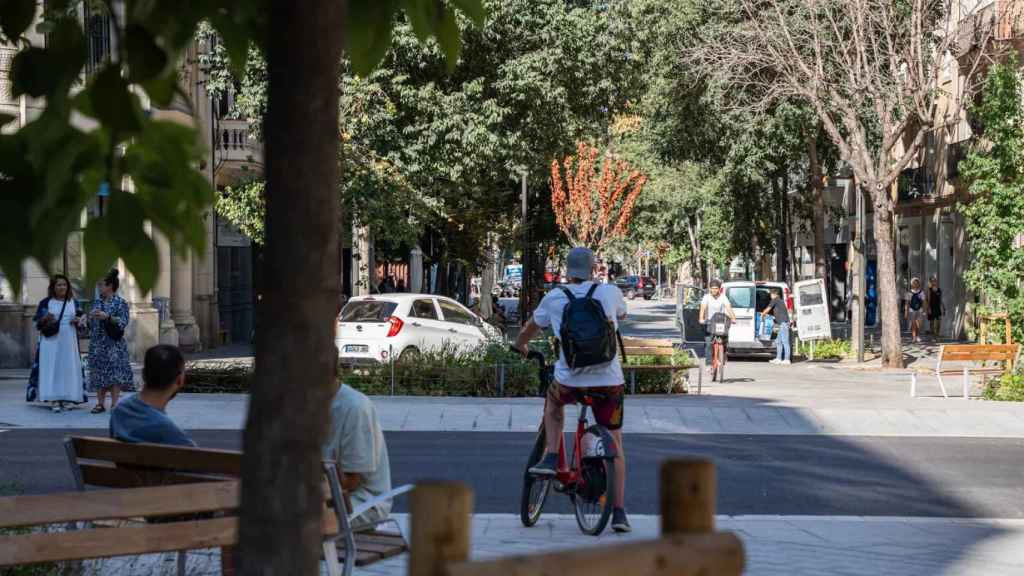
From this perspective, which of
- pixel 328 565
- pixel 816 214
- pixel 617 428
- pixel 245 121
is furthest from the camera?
pixel 816 214

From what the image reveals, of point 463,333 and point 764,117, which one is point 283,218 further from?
point 764,117

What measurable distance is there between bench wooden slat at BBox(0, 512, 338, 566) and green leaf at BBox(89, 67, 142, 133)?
242 centimetres

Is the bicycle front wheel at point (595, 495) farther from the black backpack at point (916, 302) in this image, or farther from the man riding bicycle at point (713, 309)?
the black backpack at point (916, 302)

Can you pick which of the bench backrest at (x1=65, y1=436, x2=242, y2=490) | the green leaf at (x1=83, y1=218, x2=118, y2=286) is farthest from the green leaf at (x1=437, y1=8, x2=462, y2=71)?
the bench backrest at (x1=65, y1=436, x2=242, y2=490)

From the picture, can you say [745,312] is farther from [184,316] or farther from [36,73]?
[36,73]

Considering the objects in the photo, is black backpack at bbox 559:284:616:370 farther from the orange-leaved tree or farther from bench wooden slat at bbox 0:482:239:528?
the orange-leaved tree

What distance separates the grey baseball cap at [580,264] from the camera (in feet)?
29.1

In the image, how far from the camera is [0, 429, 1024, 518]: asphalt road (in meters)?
10.7

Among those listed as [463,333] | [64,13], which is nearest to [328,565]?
[64,13]

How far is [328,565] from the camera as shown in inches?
226

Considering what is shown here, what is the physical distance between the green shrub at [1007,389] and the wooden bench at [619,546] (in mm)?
17371

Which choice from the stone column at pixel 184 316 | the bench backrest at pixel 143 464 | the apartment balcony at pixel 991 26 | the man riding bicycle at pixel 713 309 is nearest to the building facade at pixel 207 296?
the stone column at pixel 184 316

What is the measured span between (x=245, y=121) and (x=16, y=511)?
28038 millimetres

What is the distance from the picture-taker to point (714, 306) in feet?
85.4
